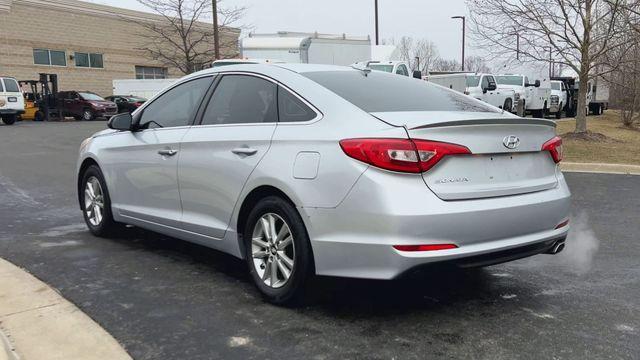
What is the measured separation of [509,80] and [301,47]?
37.3 ft

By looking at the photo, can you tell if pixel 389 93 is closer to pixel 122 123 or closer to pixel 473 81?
pixel 122 123

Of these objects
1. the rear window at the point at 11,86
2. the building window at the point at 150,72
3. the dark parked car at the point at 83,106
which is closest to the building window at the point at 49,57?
the building window at the point at 150,72

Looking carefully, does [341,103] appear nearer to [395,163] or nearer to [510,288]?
[395,163]

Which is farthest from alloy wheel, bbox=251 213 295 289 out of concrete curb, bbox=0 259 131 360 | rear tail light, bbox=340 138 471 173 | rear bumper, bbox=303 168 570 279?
concrete curb, bbox=0 259 131 360

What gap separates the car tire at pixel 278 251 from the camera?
3574 mm

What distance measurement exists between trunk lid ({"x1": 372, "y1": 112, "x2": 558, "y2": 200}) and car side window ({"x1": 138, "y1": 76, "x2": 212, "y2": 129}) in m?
1.77

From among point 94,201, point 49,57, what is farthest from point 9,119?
point 94,201

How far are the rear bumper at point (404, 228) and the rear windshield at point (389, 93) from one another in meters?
0.67

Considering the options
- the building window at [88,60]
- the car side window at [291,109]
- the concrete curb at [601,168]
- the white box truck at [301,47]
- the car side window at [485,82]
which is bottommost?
the concrete curb at [601,168]

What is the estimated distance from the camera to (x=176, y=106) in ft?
16.2

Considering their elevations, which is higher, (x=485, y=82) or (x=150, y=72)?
(x=150, y=72)

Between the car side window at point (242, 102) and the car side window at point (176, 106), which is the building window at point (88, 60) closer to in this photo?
the car side window at point (176, 106)

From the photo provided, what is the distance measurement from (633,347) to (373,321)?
56.2 inches

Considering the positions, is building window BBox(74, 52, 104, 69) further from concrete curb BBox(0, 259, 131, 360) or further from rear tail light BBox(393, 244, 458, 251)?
rear tail light BBox(393, 244, 458, 251)
